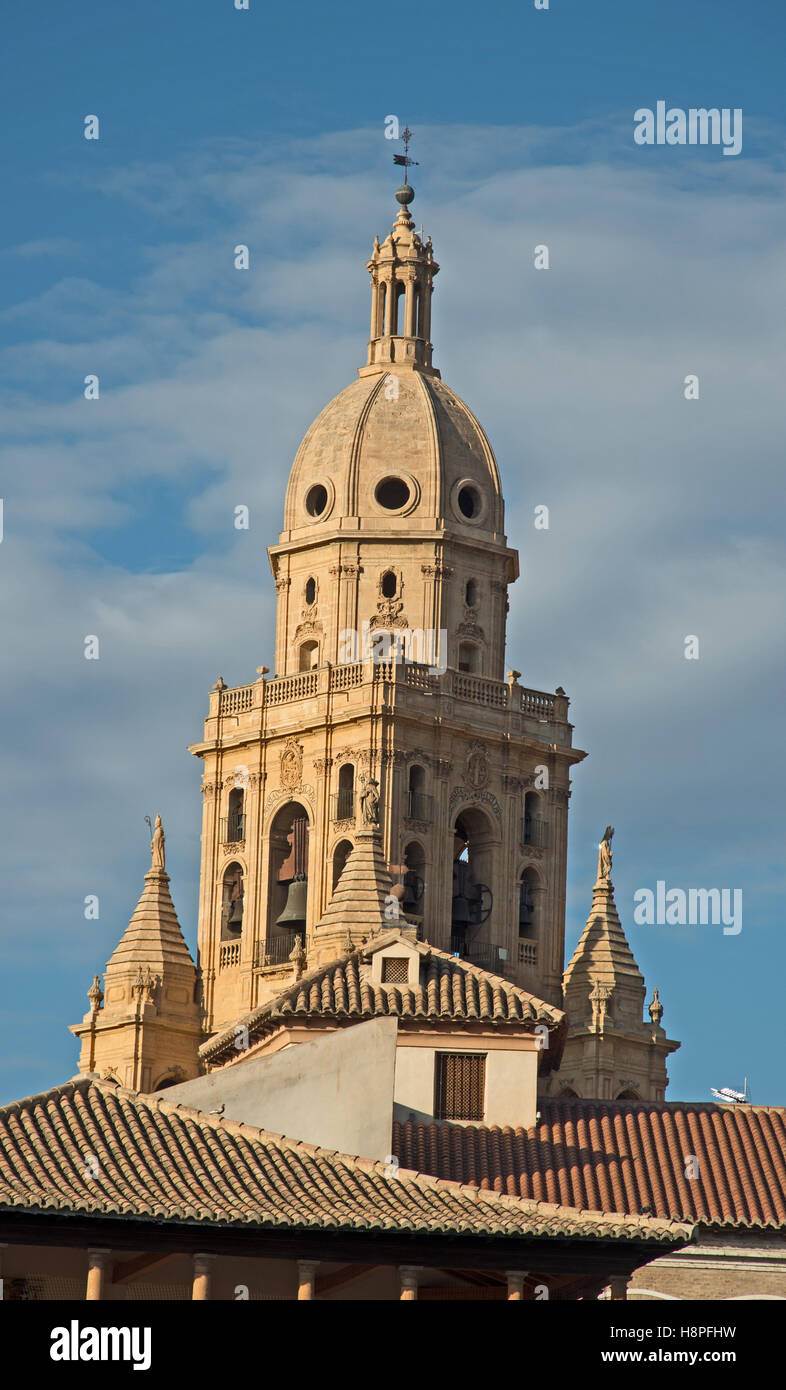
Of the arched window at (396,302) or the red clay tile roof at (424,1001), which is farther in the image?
the arched window at (396,302)

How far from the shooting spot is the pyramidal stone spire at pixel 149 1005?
362ft

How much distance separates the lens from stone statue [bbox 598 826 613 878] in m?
117

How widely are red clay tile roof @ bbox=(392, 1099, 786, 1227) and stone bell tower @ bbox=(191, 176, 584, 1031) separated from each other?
2818 cm

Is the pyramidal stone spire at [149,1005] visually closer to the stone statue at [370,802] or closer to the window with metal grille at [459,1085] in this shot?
the stone statue at [370,802]

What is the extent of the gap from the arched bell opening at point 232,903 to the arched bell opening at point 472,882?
6.60 meters

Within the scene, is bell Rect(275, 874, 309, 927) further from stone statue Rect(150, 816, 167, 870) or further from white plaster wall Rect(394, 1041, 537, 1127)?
white plaster wall Rect(394, 1041, 537, 1127)

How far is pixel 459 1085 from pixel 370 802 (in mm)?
24237

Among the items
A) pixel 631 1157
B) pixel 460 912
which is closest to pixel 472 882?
pixel 460 912

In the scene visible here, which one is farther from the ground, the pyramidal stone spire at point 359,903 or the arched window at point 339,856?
the arched window at point 339,856

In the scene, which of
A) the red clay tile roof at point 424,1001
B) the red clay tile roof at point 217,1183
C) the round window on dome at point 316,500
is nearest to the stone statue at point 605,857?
the round window on dome at point 316,500

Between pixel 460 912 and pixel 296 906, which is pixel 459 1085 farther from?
pixel 460 912

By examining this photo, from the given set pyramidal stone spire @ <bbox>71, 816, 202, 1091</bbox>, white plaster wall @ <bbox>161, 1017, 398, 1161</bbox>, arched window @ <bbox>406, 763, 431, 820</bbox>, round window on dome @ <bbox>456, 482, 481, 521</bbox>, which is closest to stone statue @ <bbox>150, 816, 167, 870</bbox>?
pyramidal stone spire @ <bbox>71, 816, 202, 1091</bbox>

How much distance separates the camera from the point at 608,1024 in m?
113
